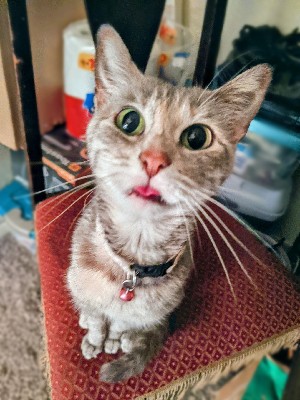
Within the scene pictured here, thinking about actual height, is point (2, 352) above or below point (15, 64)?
below

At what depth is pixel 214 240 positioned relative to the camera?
64 centimetres

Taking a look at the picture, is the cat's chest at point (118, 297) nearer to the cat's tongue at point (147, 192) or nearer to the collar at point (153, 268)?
the collar at point (153, 268)

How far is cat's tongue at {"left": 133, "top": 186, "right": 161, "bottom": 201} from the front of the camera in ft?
1.65

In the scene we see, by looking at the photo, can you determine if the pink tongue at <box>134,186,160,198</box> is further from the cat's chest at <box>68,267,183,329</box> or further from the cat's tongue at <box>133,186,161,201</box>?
the cat's chest at <box>68,267,183,329</box>

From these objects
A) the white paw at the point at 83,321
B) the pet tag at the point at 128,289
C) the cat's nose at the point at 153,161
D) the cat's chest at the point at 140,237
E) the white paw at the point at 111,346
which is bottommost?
the white paw at the point at 111,346

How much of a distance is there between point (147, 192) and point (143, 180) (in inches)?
0.7

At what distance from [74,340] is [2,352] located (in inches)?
16.4

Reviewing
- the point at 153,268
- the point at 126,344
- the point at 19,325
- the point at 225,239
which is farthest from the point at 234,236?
the point at 19,325

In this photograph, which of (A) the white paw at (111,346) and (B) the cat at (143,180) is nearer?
(B) the cat at (143,180)

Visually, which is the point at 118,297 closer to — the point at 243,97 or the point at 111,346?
the point at 111,346

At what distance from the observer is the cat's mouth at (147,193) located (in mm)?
504

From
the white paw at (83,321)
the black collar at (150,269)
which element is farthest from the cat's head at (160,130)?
the white paw at (83,321)

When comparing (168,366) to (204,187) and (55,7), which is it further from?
(55,7)

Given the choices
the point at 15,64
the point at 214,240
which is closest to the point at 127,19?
the point at 15,64
